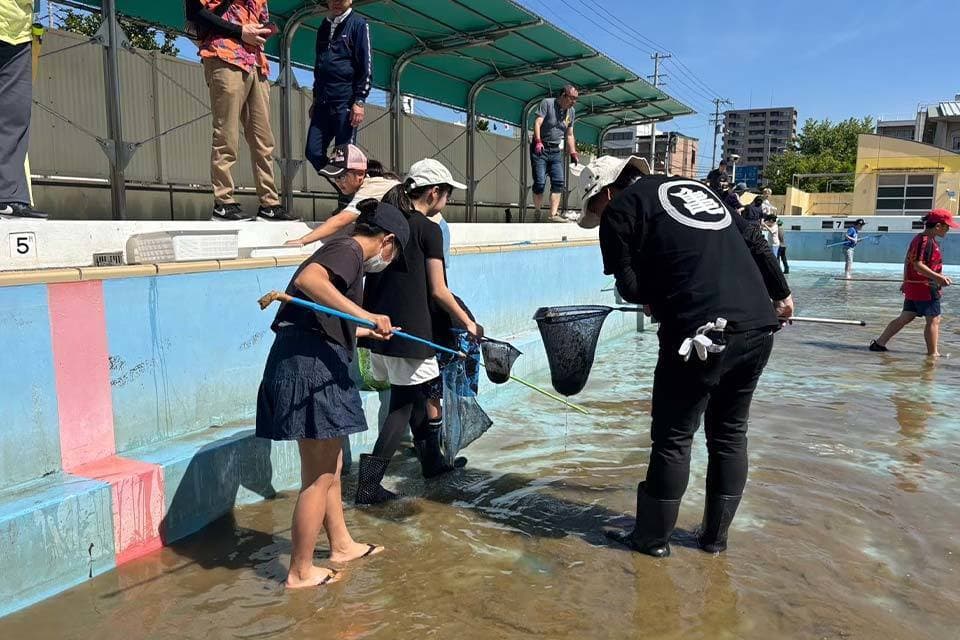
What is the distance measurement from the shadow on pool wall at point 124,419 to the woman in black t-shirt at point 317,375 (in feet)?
2.72

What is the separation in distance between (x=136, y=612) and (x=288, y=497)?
121 centimetres

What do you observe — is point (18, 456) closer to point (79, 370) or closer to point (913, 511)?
point (79, 370)

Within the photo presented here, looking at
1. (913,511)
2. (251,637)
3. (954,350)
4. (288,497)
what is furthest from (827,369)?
(251,637)

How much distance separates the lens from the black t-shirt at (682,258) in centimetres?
299

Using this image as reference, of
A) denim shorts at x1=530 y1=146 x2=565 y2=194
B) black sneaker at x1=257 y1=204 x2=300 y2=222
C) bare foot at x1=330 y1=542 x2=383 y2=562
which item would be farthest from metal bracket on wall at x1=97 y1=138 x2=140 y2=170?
denim shorts at x1=530 y1=146 x2=565 y2=194

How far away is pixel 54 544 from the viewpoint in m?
2.82

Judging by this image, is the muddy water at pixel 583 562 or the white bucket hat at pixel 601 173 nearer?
the muddy water at pixel 583 562

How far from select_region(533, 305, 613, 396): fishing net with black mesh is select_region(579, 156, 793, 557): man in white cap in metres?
0.56

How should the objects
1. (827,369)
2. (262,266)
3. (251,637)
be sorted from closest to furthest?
(251,637)
(262,266)
(827,369)

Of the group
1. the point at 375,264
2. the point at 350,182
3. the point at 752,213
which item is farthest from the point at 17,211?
the point at 752,213

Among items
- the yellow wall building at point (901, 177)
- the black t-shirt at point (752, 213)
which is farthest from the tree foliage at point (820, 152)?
the black t-shirt at point (752, 213)

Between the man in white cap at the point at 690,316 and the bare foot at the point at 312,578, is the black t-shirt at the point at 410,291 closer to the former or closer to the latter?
the man in white cap at the point at 690,316

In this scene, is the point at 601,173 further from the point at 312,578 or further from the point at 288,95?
the point at 288,95

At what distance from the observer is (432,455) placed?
4.16 metres
